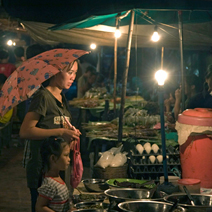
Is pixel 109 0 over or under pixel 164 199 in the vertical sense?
over

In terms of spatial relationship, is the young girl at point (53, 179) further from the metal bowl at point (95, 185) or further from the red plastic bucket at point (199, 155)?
the red plastic bucket at point (199, 155)

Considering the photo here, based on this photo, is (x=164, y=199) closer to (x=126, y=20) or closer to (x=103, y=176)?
(x=103, y=176)

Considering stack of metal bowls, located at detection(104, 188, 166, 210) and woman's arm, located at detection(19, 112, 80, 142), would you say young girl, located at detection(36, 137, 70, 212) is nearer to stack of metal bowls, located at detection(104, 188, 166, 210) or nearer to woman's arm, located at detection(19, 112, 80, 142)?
woman's arm, located at detection(19, 112, 80, 142)

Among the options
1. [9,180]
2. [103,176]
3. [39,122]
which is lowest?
[9,180]

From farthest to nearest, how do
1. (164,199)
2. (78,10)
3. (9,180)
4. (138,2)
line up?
(78,10)
(9,180)
(138,2)
(164,199)

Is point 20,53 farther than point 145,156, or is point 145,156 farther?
Result: point 20,53

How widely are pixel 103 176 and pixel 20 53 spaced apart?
8558 mm

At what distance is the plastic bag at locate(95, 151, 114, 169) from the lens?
3710 mm

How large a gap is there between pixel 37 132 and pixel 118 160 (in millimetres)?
1075

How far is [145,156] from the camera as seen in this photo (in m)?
3.89

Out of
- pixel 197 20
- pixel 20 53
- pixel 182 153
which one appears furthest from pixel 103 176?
pixel 20 53

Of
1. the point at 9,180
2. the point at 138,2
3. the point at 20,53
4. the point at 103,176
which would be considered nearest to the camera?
the point at 103,176

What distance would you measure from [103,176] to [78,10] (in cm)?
505

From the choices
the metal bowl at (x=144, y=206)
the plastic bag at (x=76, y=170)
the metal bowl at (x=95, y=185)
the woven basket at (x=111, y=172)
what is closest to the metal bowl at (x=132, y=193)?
the metal bowl at (x=144, y=206)
